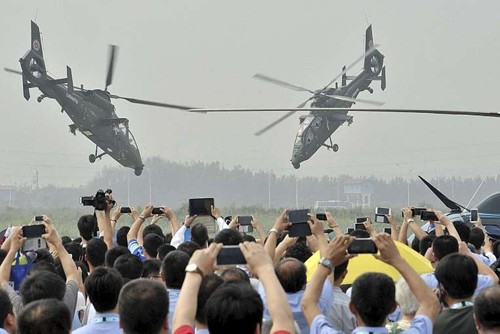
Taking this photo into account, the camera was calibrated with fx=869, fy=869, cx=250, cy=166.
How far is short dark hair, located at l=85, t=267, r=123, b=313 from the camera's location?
4891 millimetres

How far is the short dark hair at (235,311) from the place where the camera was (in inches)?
132

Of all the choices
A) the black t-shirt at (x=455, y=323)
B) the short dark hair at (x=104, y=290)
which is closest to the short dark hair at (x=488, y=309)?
the black t-shirt at (x=455, y=323)

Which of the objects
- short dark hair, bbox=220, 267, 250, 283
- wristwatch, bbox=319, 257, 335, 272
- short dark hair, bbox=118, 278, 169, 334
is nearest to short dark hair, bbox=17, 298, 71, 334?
short dark hair, bbox=118, 278, 169, 334

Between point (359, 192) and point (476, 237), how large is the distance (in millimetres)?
52469

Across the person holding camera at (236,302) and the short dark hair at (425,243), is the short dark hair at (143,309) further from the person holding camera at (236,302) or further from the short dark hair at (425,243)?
the short dark hair at (425,243)

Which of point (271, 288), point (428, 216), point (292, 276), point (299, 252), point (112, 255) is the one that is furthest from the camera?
point (428, 216)

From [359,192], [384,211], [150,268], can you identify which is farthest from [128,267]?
[359,192]

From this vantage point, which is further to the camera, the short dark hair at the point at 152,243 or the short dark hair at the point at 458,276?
the short dark hair at the point at 152,243

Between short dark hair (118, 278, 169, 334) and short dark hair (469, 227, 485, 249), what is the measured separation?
5998mm

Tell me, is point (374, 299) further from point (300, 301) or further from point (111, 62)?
point (111, 62)

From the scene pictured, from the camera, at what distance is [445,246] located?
6621mm

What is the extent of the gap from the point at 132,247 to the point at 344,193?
5540cm

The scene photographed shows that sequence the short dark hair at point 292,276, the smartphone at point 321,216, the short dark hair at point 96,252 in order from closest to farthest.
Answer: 1. the short dark hair at point 292,276
2. the short dark hair at point 96,252
3. the smartphone at point 321,216

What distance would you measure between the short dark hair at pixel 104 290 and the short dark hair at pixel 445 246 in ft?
9.09
